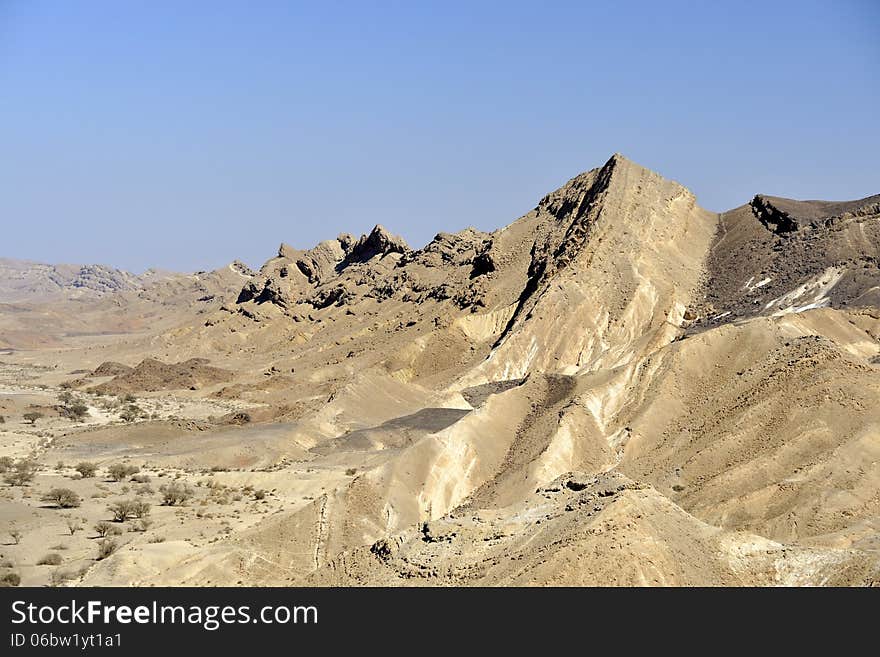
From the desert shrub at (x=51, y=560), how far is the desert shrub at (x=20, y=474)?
10.7 m

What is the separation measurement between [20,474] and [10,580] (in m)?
13.7

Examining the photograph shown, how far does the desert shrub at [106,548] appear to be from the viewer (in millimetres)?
24555

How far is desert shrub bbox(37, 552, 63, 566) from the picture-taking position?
23.8 meters

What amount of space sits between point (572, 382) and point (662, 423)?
5118mm

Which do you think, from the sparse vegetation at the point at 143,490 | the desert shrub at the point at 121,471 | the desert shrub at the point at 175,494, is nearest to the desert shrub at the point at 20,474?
the desert shrub at the point at 121,471

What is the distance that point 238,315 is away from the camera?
89688 millimetres

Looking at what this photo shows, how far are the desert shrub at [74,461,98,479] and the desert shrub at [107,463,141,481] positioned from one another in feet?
1.89

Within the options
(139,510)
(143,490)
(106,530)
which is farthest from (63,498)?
(106,530)

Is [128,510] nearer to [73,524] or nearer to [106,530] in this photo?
[73,524]

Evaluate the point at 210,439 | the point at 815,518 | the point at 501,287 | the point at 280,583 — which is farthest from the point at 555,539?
the point at 501,287

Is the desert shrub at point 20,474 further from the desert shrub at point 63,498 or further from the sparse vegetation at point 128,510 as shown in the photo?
the sparse vegetation at point 128,510

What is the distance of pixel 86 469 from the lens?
36.6 meters

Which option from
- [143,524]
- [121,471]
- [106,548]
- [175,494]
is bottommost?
[106,548]

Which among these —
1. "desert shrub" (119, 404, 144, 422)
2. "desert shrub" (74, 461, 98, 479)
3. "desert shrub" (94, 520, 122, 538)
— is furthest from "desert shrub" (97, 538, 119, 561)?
"desert shrub" (119, 404, 144, 422)
